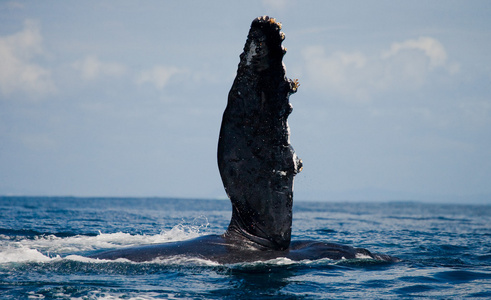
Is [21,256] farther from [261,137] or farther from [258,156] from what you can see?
[261,137]

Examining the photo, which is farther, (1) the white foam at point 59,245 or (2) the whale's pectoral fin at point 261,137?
(1) the white foam at point 59,245

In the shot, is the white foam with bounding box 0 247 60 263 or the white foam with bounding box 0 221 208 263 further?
the white foam with bounding box 0 221 208 263

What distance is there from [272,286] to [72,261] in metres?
3.09

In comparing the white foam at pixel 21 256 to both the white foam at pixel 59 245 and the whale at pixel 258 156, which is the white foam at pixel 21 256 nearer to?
the white foam at pixel 59 245

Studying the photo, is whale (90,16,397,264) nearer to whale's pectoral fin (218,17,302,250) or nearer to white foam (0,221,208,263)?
whale's pectoral fin (218,17,302,250)

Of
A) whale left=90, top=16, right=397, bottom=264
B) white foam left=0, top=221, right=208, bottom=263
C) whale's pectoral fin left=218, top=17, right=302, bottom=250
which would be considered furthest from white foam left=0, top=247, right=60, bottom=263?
whale's pectoral fin left=218, top=17, right=302, bottom=250

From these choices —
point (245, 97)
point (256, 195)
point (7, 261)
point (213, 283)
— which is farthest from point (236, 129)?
point (7, 261)

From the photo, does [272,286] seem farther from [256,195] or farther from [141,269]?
[141,269]

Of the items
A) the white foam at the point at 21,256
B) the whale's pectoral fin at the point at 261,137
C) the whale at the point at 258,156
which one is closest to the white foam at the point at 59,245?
the white foam at the point at 21,256

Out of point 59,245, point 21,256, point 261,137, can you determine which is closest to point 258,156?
point 261,137

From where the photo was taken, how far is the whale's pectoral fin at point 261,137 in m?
7.73

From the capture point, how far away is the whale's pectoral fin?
7.73m

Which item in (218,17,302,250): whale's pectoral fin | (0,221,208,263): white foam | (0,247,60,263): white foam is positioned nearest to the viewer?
(218,17,302,250): whale's pectoral fin

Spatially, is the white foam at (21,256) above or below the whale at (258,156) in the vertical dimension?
below
